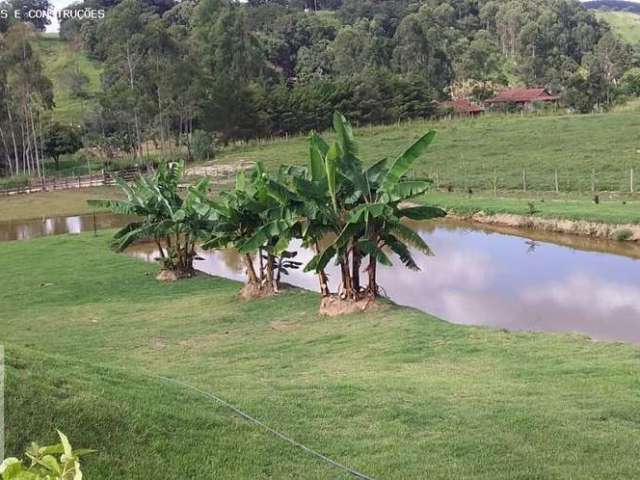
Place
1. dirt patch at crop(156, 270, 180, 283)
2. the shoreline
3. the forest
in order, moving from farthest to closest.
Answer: the forest → the shoreline → dirt patch at crop(156, 270, 180, 283)

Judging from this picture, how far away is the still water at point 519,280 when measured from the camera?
45.4ft

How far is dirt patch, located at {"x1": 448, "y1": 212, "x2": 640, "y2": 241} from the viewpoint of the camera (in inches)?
845

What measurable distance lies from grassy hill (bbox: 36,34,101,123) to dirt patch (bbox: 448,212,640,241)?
177 ft

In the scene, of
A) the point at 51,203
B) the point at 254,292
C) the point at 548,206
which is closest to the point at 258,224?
the point at 254,292

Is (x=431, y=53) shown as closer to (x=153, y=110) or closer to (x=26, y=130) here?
(x=153, y=110)

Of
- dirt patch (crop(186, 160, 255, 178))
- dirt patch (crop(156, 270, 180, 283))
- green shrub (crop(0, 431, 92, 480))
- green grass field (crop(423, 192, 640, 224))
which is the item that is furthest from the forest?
green shrub (crop(0, 431, 92, 480))

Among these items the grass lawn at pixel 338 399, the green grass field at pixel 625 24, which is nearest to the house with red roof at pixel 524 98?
the grass lawn at pixel 338 399

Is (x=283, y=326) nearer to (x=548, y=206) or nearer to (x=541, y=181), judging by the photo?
Answer: (x=548, y=206)

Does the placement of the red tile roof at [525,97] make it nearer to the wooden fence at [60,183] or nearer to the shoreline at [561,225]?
the wooden fence at [60,183]

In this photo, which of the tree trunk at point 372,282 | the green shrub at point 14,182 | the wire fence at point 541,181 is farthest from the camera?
the green shrub at point 14,182

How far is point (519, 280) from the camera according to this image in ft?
57.1

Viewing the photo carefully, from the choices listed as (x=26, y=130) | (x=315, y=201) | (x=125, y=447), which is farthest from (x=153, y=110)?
(x=125, y=447)

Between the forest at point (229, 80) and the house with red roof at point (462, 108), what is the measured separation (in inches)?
78.9

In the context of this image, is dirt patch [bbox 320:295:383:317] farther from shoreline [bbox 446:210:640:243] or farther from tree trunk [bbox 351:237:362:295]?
shoreline [bbox 446:210:640:243]
